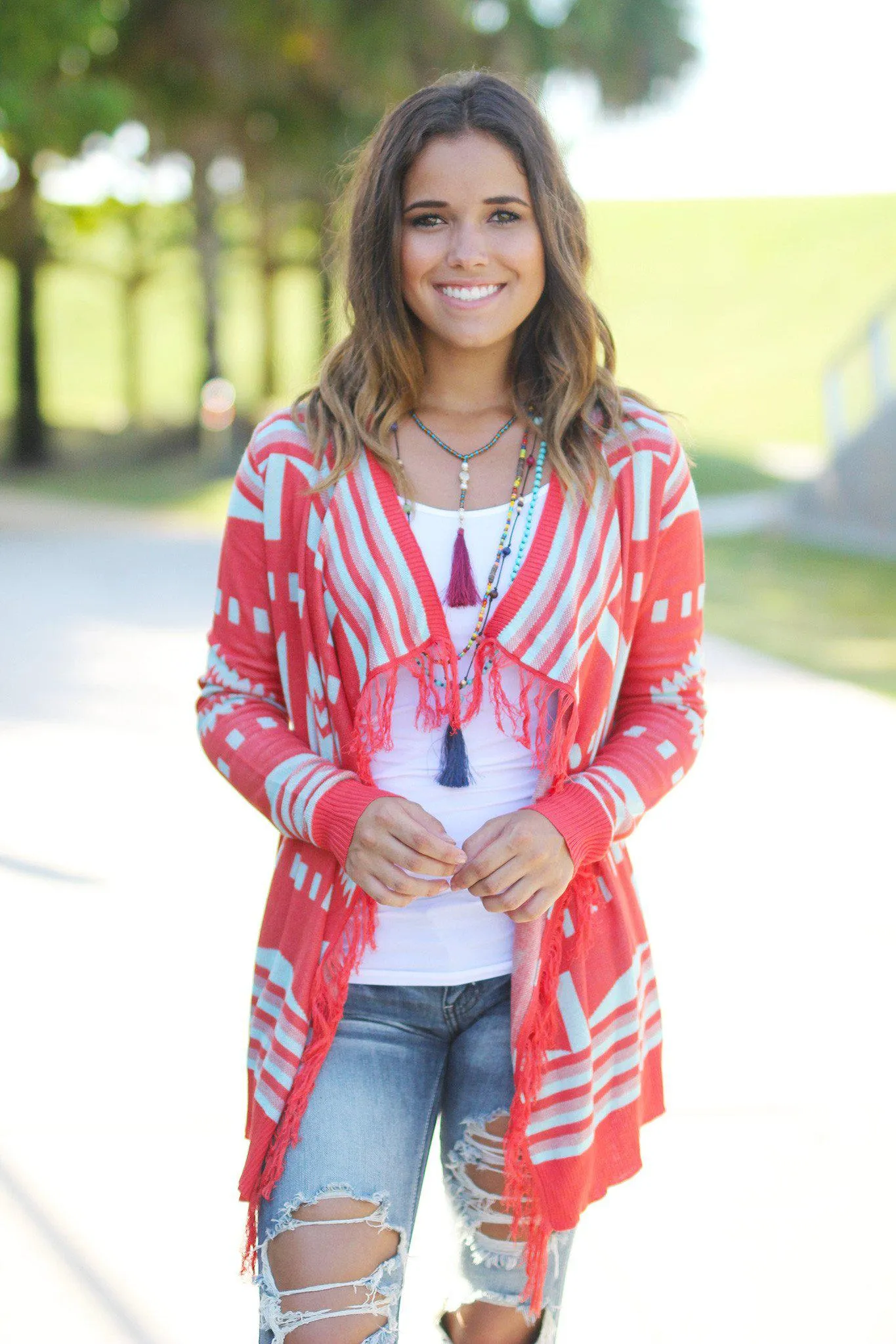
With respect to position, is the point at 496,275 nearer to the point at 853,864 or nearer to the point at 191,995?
the point at 191,995

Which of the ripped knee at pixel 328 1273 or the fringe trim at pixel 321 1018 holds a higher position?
the fringe trim at pixel 321 1018

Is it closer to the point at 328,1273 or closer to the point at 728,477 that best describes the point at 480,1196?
the point at 328,1273

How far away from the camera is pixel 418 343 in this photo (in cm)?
197

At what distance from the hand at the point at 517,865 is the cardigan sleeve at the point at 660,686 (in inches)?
2.9

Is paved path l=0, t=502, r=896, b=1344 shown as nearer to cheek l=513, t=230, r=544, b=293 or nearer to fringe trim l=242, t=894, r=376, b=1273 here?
fringe trim l=242, t=894, r=376, b=1273

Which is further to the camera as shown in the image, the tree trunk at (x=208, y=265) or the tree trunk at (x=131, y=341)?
the tree trunk at (x=131, y=341)

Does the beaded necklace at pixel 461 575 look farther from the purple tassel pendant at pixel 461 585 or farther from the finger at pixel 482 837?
the finger at pixel 482 837

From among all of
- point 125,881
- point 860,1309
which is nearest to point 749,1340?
point 860,1309

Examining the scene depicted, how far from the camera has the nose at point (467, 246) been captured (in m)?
1.83

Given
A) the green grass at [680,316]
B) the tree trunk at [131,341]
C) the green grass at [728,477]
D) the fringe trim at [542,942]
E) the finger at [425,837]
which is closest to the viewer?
the finger at [425,837]

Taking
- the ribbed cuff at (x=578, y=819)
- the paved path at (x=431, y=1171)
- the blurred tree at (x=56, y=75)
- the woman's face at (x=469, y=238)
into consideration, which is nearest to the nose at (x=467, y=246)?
the woman's face at (x=469, y=238)

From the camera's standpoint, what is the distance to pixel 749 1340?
257 centimetres

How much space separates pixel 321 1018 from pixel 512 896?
0.27 metres

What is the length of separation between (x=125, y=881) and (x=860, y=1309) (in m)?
2.62
